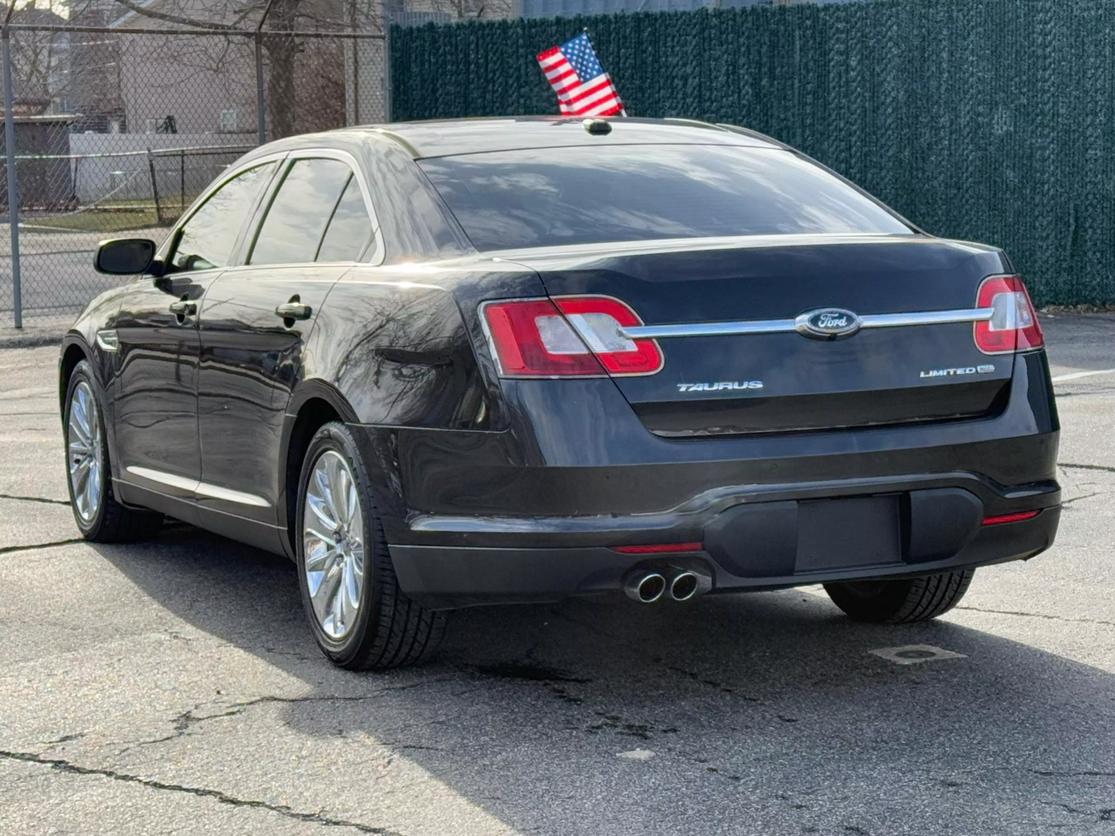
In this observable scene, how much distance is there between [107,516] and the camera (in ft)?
24.8

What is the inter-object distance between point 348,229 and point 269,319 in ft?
1.28

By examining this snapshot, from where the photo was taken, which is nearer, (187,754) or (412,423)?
(187,754)

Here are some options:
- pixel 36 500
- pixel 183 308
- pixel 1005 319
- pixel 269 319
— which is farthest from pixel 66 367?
pixel 1005 319

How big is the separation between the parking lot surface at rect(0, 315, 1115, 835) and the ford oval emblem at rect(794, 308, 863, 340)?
3.36 ft

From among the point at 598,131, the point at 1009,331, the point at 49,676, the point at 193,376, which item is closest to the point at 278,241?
the point at 193,376

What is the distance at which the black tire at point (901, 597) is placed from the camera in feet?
19.3

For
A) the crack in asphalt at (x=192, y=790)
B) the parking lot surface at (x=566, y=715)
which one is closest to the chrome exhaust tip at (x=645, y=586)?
the parking lot surface at (x=566, y=715)

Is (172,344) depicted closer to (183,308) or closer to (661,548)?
(183,308)

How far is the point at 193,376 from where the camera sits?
658 cm

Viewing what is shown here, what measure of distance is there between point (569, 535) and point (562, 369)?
0.42 metres

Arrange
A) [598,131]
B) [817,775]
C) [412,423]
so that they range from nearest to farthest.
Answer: [817,775], [412,423], [598,131]

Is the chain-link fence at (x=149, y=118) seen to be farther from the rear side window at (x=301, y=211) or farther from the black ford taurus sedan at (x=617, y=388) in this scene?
the black ford taurus sedan at (x=617, y=388)

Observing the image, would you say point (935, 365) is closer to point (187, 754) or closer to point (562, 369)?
point (562, 369)

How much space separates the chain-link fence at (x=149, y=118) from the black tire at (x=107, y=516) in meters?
7.26
